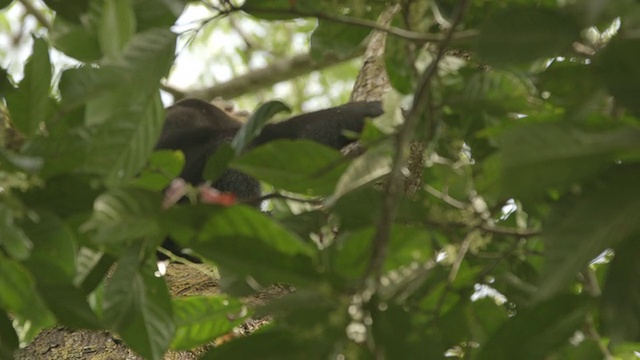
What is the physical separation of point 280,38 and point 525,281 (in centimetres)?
327

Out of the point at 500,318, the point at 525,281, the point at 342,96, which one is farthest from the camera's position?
the point at 342,96

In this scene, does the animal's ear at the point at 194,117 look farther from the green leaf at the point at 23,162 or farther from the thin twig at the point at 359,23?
the green leaf at the point at 23,162

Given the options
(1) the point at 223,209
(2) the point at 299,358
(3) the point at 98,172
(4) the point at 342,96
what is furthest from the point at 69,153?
(4) the point at 342,96

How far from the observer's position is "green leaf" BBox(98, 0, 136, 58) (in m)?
0.85

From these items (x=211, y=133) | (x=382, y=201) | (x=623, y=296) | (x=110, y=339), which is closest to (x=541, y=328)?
(x=623, y=296)

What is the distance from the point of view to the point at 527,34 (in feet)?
2.38

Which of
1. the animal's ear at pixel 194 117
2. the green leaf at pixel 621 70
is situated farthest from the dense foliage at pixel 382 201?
the animal's ear at pixel 194 117

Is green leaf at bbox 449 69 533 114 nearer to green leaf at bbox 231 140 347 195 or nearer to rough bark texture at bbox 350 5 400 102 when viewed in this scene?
green leaf at bbox 231 140 347 195

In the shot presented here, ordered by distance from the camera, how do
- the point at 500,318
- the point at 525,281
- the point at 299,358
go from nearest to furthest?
→ 1. the point at 299,358
2. the point at 500,318
3. the point at 525,281

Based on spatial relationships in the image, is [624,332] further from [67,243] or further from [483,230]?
[67,243]

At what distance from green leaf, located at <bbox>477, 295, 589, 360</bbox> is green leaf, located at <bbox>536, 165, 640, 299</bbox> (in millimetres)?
134

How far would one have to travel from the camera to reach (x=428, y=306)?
1.04 m

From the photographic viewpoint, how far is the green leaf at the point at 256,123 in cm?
108

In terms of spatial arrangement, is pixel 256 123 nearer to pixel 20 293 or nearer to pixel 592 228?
pixel 20 293
